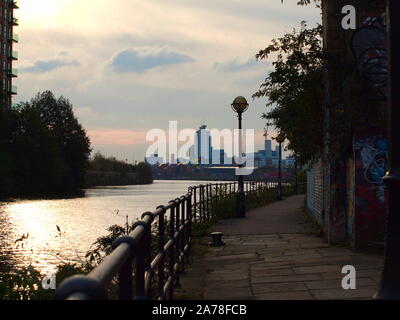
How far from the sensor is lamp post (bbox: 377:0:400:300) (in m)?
4.49

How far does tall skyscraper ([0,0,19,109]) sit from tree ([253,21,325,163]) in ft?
230

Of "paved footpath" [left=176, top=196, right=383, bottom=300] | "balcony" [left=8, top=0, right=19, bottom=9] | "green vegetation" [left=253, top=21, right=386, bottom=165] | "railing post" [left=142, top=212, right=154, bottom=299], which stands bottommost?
"paved footpath" [left=176, top=196, right=383, bottom=300]

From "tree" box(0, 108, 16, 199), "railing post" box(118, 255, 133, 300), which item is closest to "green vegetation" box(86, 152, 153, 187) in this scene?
"tree" box(0, 108, 16, 199)

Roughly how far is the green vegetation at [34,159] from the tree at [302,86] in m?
48.6

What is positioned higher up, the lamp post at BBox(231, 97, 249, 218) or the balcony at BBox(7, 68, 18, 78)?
the balcony at BBox(7, 68, 18, 78)

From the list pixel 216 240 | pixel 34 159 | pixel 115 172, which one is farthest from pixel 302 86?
pixel 115 172

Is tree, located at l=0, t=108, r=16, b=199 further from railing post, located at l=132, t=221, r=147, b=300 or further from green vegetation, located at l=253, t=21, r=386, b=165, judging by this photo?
railing post, located at l=132, t=221, r=147, b=300

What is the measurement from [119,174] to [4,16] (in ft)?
213

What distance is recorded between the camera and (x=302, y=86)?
15.1 meters

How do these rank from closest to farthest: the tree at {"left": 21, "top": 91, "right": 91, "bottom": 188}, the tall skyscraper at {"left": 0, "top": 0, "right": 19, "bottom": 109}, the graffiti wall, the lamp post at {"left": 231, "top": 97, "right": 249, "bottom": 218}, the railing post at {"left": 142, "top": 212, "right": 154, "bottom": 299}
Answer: the railing post at {"left": 142, "top": 212, "right": 154, "bottom": 299}, the graffiti wall, the lamp post at {"left": 231, "top": 97, "right": 249, "bottom": 218}, the tall skyscraper at {"left": 0, "top": 0, "right": 19, "bottom": 109}, the tree at {"left": 21, "top": 91, "right": 91, "bottom": 188}

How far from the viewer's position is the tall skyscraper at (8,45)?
84.2 metres

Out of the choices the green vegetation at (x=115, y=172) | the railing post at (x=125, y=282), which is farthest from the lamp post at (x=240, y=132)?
the green vegetation at (x=115, y=172)
